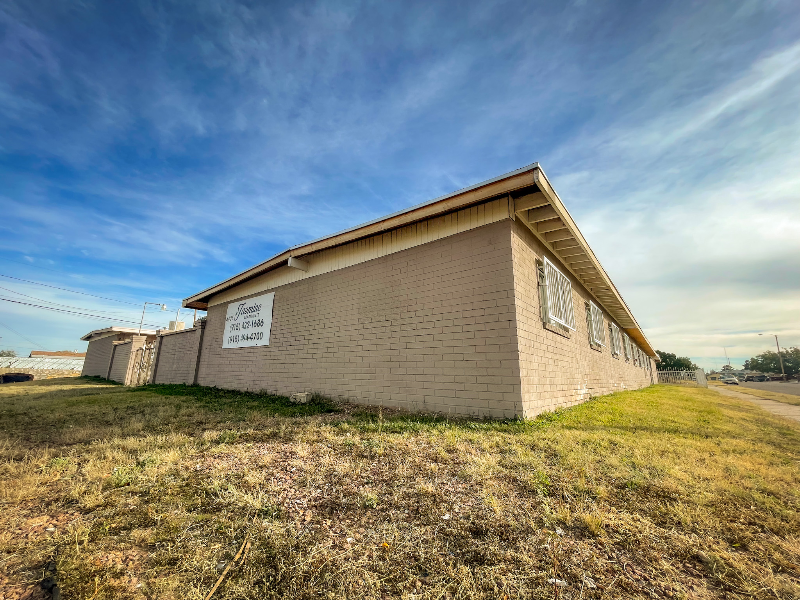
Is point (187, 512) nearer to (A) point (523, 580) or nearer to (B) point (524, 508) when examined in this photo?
(A) point (523, 580)

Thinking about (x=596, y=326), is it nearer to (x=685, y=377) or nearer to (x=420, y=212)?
(x=420, y=212)

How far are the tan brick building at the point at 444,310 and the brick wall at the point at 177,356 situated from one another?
3.84 meters

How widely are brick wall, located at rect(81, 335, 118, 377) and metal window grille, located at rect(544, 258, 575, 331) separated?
23189 millimetres

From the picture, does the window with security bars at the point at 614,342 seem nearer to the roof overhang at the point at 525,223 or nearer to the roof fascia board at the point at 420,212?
the roof overhang at the point at 525,223

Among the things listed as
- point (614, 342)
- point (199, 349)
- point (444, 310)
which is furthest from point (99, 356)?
point (614, 342)

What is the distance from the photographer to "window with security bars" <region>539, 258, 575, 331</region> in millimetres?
6436

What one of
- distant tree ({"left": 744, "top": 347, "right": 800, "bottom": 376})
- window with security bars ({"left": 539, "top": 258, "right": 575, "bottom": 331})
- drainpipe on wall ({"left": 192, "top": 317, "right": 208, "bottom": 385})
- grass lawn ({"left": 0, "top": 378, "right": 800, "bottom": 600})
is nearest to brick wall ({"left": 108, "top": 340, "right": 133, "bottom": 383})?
drainpipe on wall ({"left": 192, "top": 317, "right": 208, "bottom": 385})

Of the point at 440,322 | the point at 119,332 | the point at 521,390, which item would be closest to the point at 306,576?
the point at 521,390

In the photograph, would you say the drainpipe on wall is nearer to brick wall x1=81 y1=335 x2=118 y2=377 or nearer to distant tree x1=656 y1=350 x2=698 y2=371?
brick wall x1=81 y1=335 x2=118 y2=377

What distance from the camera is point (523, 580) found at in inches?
66.2

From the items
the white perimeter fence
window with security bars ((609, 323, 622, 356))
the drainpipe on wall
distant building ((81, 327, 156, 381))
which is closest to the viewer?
the drainpipe on wall

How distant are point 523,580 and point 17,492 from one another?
3.67 metres

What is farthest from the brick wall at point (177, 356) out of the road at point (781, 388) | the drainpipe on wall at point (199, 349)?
the road at point (781, 388)

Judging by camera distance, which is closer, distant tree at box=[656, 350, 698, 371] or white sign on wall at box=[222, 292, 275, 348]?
white sign on wall at box=[222, 292, 275, 348]
